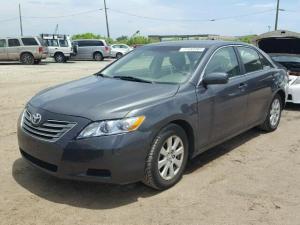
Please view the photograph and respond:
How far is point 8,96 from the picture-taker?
10281mm

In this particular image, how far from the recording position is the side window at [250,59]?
5.92 m

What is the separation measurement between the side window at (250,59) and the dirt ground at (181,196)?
1303 millimetres

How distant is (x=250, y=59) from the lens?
242 inches

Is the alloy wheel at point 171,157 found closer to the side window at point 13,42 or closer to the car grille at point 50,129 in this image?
the car grille at point 50,129

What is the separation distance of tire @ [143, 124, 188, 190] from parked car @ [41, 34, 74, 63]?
83.7 feet

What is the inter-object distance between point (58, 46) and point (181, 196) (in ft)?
86.0

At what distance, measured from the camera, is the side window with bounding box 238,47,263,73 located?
19.4ft

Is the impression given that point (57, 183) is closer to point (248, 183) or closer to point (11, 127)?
point (248, 183)

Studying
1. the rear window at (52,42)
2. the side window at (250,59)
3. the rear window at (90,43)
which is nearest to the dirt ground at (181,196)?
the side window at (250,59)

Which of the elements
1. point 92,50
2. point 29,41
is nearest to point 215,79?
point 29,41

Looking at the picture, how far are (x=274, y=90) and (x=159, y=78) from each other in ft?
8.48

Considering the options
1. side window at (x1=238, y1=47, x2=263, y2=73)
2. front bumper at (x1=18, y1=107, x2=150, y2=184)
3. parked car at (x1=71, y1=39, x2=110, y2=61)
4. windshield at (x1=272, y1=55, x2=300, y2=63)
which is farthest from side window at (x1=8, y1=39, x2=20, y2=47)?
front bumper at (x1=18, y1=107, x2=150, y2=184)

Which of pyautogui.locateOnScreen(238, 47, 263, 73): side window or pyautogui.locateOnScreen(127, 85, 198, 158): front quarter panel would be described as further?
pyautogui.locateOnScreen(238, 47, 263, 73): side window

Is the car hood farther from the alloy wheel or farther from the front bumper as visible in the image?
the alloy wheel
